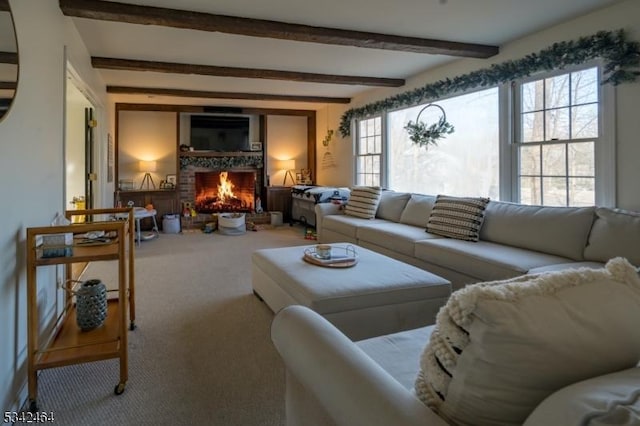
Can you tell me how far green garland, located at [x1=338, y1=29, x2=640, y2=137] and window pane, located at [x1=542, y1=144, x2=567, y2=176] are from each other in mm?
716

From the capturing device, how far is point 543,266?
270 centimetres

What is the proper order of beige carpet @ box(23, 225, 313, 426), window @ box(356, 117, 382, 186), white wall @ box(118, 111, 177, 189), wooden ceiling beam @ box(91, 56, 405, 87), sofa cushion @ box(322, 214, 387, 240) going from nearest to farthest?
beige carpet @ box(23, 225, 313, 426)
wooden ceiling beam @ box(91, 56, 405, 87)
sofa cushion @ box(322, 214, 387, 240)
window @ box(356, 117, 382, 186)
white wall @ box(118, 111, 177, 189)

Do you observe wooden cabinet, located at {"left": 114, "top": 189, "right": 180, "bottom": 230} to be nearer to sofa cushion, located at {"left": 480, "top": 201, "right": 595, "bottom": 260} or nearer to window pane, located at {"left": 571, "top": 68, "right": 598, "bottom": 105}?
sofa cushion, located at {"left": 480, "top": 201, "right": 595, "bottom": 260}

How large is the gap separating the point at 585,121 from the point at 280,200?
5.85 metres

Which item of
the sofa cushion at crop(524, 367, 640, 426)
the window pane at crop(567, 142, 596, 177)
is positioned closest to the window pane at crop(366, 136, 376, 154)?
the window pane at crop(567, 142, 596, 177)

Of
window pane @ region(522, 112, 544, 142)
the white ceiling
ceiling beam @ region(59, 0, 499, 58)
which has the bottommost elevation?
window pane @ region(522, 112, 544, 142)

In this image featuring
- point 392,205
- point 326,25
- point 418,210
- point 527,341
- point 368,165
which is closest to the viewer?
point 527,341

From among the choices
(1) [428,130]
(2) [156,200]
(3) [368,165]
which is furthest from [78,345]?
(2) [156,200]

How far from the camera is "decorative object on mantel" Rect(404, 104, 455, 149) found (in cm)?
500

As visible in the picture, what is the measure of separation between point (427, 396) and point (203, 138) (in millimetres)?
7667

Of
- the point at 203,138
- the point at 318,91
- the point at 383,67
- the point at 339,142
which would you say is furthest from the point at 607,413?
the point at 203,138

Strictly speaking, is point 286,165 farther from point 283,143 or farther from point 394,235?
point 394,235

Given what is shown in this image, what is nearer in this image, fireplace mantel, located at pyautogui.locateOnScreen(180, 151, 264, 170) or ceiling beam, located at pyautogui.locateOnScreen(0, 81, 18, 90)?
ceiling beam, located at pyautogui.locateOnScreen(0, 81, 18, 90)

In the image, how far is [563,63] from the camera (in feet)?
11.3
